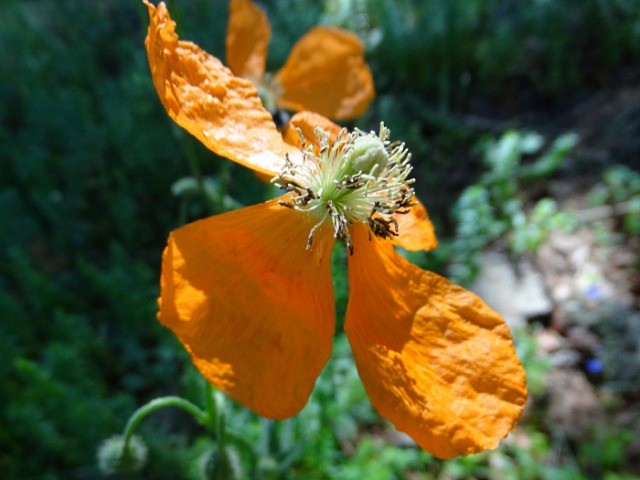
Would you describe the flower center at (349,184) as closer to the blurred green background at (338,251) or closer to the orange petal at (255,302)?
the orange petal at (255,302)

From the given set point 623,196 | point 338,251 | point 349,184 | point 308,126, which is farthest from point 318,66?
point 623,196

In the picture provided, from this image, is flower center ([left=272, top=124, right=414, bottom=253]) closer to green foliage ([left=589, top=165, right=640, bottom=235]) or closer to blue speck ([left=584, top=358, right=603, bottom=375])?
blue speck ([left=584, top=358, right=603, bottom=375])

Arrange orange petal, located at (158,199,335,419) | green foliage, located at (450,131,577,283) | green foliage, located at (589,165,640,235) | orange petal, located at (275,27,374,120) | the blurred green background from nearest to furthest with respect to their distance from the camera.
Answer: orange petal, located at (158,199,335,419) < orange petal, located at (275,27,374,120) < the blurred green background < green foliage, located at (450,131,577,283) < green foliage, located at (589,165,640,235)

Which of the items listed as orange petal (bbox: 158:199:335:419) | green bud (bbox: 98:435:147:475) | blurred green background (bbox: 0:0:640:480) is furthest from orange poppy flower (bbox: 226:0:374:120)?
green bud (bbox: 98:435:147:475)

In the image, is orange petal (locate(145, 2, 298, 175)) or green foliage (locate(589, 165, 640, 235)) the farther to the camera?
green foliage (locate(589, 165, 640, 235))

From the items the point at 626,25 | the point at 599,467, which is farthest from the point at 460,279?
the point at 626,25

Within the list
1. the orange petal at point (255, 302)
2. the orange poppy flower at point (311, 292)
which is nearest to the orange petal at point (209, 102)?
the orange poppy flower at point (311, 292)

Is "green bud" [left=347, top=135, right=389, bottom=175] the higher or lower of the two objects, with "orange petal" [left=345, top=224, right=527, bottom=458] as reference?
higher
